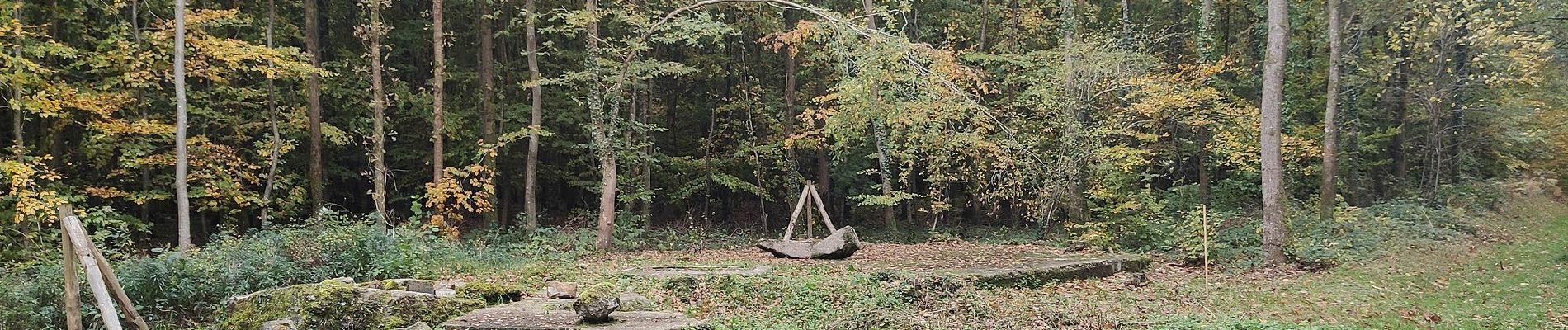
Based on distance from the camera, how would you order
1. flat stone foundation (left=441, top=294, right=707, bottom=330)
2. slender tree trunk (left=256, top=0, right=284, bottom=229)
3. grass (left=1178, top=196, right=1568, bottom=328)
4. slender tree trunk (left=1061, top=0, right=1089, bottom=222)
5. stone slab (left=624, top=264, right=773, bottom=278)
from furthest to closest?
slender tree trunk (left=256, top=0, right=284, bottom=229), slender tree trunk (left=1061, top=0, right=1089, bottom=222), stone slab (left=624, top=264, right=773, bottom=278), grass (left=1178, top=196, right=1568, bottom=328), flat stone foundation (left=441, top=294, right=707, bottom=330)

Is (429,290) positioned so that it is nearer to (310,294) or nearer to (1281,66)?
(310,294)

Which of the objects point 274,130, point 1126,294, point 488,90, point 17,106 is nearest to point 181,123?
point 17,106

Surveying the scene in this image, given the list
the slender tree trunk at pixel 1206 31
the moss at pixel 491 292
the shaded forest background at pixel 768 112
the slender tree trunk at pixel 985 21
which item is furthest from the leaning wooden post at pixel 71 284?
the slender tree trunk at pixel 1206 31

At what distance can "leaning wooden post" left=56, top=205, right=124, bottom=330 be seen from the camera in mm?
6000

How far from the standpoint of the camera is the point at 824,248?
11.9 metres

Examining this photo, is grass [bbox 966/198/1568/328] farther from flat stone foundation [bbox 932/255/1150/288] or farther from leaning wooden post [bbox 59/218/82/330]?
leaning wooden post [bbox 59/218/82/330]

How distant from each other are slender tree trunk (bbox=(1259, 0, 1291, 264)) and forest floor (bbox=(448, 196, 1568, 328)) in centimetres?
52

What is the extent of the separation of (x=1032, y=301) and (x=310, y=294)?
6288mm

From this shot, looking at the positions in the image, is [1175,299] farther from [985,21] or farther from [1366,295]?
[985,21]

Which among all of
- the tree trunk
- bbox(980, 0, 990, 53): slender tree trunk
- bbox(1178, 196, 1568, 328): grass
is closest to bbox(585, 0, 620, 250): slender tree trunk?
the tree trunk

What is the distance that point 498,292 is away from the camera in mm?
7254

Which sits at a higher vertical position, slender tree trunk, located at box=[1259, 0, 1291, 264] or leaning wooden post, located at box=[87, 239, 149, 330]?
slender tree trunk, located at box=[1259, 0, 1291, 264]

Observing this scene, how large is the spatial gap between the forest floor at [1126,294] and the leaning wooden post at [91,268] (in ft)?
11.3

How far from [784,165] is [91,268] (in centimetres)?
1459
